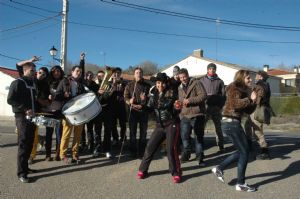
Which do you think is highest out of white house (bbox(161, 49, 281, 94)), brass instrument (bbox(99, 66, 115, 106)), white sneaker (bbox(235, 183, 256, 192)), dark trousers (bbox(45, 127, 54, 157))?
white house (bbox(161, 49, 281, 94))

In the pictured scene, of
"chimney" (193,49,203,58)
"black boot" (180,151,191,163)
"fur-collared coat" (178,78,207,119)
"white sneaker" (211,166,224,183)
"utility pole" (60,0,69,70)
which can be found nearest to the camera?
"white sneaker" (211,166,224,183)

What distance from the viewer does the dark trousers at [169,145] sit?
277 inches

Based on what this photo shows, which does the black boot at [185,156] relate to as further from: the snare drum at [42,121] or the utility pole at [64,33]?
the utility pole at [64,33]

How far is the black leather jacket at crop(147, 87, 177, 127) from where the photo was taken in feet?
23.5

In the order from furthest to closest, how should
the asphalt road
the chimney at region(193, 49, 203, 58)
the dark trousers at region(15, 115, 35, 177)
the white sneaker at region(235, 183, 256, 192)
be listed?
the chimney at region(193, 49, 203, 58), the dark trousers at region(15, 115, 35, 177), the white sneaker at region(235, 183, 256, 192), the asphalt road

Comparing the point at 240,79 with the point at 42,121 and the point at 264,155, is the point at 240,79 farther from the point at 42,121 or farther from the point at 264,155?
the point at 42,121

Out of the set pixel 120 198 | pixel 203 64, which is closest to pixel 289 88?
pixel 203 64

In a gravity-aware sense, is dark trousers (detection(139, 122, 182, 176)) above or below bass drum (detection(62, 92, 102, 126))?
below

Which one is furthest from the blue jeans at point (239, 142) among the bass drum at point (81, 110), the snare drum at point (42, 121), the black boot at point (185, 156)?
the snare drum at point (42, 121)

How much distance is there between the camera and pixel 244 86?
23.0 ft

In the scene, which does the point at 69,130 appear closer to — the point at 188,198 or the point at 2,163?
the point at 2,163

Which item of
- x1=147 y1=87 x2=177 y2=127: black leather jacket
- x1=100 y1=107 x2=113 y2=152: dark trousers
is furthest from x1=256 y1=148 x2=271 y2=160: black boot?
x1=100 y1=107 x2=113 y2=152: dark trousers

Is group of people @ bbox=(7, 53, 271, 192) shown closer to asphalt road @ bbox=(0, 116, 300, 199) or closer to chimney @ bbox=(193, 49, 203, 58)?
asphalt road @ bbox=(0, 116, 300, 199)

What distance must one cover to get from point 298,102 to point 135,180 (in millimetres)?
32175
